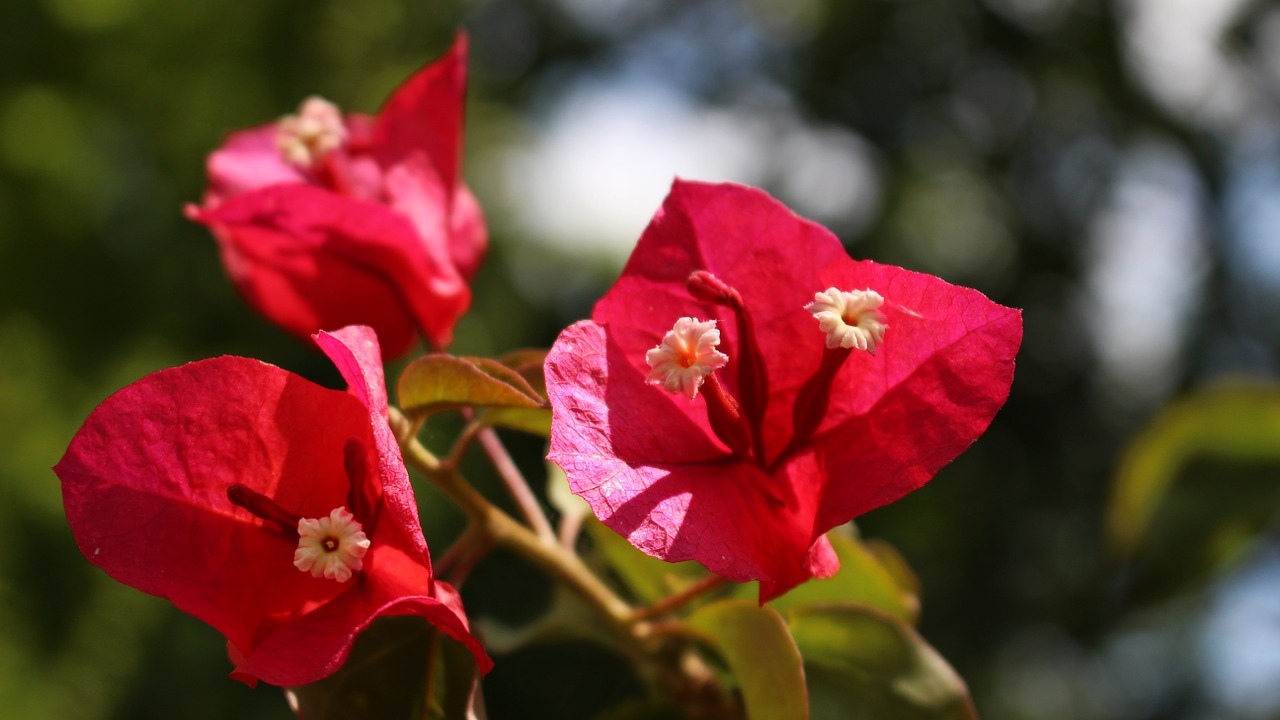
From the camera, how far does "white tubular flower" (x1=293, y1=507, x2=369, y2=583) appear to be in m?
0.55

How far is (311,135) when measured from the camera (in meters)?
0.92

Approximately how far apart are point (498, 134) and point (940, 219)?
84.3 inches

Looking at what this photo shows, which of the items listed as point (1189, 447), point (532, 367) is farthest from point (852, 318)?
point (1189, 447)

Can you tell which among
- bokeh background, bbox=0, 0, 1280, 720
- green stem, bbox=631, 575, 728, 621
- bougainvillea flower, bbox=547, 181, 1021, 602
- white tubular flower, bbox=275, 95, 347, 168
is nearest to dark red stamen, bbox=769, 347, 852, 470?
bougainvillea flower, bbox=547, 181, 1021, 602

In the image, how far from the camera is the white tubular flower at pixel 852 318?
0.60 m

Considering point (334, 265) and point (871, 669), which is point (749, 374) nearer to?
point (871, 669)

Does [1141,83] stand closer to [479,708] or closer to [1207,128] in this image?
[1207,128]

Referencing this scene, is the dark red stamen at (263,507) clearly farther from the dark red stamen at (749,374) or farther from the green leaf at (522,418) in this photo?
the dark red stamen at (749,374)

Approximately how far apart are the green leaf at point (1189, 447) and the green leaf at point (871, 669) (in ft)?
1.37

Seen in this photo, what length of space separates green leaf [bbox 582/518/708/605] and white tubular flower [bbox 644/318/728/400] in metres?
0.30

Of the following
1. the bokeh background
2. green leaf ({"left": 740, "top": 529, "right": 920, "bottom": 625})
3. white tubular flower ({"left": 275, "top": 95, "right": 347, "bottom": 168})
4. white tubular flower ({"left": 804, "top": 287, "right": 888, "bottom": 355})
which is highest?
white tubular flower ({"left": 804, "top": 287, "right": 888, "bottom": 355})

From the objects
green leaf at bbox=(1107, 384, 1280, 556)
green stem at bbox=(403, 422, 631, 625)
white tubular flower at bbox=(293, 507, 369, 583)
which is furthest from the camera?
green leaf at bbox=(1107, 384, 1280, 556)

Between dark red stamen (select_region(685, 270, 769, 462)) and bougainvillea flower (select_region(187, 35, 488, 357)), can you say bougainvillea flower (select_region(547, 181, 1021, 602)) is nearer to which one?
dark red stamen (select_region(685, 270, 769, 462))

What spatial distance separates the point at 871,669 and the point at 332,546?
38 cm
